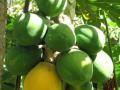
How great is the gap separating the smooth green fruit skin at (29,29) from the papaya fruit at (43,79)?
114mm

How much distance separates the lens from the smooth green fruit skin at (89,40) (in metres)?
1.58

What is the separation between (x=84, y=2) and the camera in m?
2.25

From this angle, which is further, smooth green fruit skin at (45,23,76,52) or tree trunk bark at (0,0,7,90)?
smooth green fruit skin at (45,23,76,52)

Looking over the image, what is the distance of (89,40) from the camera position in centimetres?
159

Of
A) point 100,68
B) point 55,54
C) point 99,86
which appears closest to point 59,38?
point 55,54

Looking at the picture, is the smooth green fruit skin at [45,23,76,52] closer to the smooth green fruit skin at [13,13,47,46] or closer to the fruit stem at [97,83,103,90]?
the smooth green fruit skin at [13,13,47,46]

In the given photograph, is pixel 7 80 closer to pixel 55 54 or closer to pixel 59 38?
pixel 55 54

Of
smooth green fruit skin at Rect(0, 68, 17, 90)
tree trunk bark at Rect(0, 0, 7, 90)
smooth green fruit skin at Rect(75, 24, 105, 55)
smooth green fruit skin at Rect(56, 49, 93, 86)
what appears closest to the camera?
tree trunk bark at Rect(0, 0, 7, 90)

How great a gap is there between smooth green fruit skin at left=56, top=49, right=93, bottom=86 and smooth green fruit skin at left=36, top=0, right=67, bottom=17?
0.22 meters

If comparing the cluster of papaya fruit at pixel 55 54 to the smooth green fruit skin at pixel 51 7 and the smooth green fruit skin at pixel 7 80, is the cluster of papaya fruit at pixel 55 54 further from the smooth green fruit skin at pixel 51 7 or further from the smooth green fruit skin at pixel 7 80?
the smooth green fruit skin at pixel 7 80

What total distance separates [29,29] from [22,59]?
0.14 m

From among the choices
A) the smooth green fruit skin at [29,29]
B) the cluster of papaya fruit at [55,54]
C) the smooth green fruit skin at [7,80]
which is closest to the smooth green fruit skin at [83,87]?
the cluster of papaya fruit at [55,54]

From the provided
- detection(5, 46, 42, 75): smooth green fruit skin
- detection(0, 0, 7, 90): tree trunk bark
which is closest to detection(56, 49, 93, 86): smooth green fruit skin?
detection(5, 46, 42, 75): smooth green fruit skin

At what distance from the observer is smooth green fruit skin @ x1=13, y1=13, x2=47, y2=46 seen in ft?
4.95
